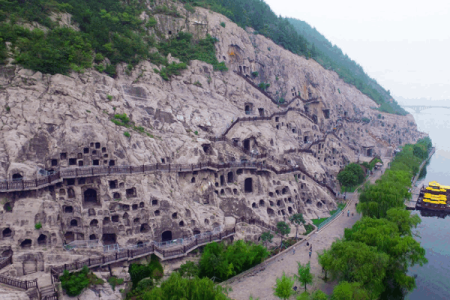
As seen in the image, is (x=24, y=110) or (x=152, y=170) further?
(x=152, y=170)

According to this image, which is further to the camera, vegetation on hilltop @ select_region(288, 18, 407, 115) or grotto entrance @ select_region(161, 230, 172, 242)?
vegetation on hilltop @ select_region(288, 18, 407, 115)

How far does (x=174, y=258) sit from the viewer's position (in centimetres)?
4006

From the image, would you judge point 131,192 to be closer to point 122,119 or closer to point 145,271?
point 145,271

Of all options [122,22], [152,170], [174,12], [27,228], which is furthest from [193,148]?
[174,12]

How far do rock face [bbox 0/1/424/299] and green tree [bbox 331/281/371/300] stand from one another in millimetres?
19651

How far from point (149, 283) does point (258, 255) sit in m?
13.5

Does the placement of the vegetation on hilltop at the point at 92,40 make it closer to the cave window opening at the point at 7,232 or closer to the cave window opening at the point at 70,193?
the cave window opening at the point at 70,193

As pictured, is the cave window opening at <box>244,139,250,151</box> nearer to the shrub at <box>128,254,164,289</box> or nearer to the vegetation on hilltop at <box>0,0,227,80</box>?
the vegetation on hilltop at <box>0,0,227,80</box>

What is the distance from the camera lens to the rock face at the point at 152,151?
37406mm

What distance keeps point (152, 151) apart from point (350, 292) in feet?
99.3

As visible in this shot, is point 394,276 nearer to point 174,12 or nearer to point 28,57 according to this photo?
point 28,57

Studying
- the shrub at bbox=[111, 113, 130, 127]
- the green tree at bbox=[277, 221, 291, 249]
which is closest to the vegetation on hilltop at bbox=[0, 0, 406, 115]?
the shrub at bbox=[111, 113, 130, 127]

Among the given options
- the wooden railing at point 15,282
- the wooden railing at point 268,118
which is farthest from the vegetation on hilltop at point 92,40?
the wooden railing at point 15,282

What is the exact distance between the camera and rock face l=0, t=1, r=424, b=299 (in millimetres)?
37406
